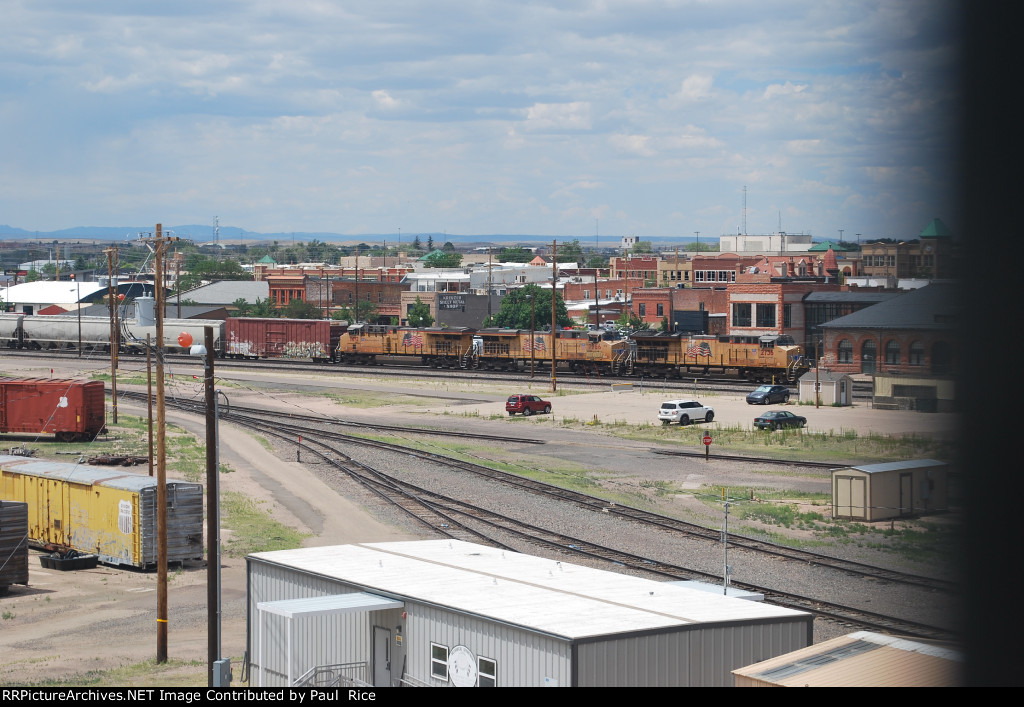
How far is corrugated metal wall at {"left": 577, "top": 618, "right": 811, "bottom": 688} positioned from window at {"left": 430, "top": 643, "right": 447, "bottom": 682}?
9.01 feet

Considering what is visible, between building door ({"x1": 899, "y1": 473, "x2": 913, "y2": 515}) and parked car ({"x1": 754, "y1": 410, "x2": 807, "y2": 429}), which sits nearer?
building door ({"x1": 899, "y1": 473, "x2": 913, "y2": 515})

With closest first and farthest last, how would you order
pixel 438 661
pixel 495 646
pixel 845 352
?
pixel 495 646
pixel 438 661
pixel 845 352

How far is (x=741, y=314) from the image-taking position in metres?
86.0

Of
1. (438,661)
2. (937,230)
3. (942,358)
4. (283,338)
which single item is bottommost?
(438,661)

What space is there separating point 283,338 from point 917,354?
84551 millimetres

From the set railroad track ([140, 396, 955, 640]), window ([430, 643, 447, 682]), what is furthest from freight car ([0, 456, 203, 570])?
window ([430, 643, 447, 682])

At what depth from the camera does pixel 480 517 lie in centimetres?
3086

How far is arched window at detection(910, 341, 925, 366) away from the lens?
288 cm

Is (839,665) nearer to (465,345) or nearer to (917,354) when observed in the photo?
(917,354)

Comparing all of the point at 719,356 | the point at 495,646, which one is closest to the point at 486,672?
the point at 495,646

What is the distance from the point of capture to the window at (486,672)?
13734 millimetres

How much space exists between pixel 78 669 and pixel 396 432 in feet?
101

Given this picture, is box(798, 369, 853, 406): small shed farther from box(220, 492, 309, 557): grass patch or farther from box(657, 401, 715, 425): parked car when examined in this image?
box(220, 492, 309, 557): grass patch

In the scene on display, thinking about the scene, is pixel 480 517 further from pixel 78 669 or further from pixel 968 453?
pixel 968 453
